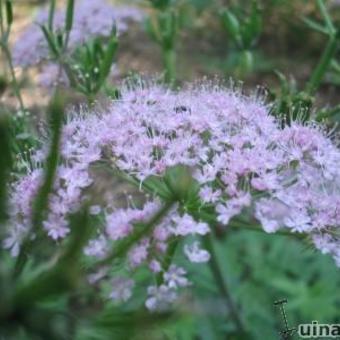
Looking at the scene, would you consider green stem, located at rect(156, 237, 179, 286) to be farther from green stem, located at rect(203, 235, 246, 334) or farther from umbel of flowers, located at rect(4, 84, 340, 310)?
green stem, located at rect(203, 235, 246, 334)

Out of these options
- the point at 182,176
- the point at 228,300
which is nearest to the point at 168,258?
the point at 182,176

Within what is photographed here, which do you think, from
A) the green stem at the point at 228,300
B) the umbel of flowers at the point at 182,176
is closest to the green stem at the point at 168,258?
the umbel of flowers at the point at 182,176

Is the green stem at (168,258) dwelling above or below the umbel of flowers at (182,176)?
below

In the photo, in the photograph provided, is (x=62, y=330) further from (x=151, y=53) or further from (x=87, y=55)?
(x=151, y=53)

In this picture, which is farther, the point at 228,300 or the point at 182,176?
the point at 228,300

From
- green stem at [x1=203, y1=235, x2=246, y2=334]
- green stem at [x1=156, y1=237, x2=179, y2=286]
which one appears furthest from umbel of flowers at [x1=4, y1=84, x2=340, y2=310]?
green stem at [x1=203, y1=235, x2=246, y2=334]

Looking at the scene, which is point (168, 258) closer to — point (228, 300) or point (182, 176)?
point (182, 176)

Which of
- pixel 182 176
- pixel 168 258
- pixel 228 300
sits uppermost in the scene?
pixel 228 300

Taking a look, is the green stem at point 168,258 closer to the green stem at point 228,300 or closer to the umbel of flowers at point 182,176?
the umbel of flowers at point 182,176

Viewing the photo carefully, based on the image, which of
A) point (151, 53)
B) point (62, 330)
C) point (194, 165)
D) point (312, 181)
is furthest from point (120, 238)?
point (151, 53)
